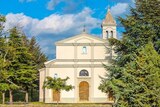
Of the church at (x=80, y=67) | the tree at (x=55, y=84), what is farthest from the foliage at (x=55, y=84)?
the church at (x=80, y=67)

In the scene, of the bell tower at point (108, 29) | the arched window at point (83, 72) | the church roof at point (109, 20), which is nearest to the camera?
the arched window at point (83, 72)

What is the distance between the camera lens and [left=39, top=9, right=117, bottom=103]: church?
164 ft

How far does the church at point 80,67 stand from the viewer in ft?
164

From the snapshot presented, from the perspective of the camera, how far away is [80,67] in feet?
165

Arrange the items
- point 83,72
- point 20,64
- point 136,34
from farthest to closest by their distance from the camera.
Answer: point 83,72
point 20,64
point 136,34

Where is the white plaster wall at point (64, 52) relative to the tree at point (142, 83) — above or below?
above

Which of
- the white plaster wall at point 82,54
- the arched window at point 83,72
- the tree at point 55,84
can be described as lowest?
the tree at point 55,84

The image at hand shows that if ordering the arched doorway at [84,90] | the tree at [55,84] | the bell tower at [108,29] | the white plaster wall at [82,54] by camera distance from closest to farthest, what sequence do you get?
the tree at [55,84] → the arched doorway at [84,90] → the white plaster wall at [82,54] → the bell tower at [108,29]

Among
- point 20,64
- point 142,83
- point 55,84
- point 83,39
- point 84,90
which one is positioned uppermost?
point 83,39

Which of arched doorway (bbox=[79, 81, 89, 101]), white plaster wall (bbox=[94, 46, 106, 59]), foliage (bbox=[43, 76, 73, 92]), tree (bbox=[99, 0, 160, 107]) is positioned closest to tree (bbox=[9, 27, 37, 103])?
foliage (bbox=[43, 76, 73, 92])

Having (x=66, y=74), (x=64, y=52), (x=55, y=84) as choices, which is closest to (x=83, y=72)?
(x=66, y=74)

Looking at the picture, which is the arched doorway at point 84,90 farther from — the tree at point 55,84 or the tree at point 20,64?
the tree at point 20,64

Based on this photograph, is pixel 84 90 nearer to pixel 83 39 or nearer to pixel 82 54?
pixel 82 54

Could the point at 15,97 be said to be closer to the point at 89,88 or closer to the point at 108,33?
the point at 89,88
